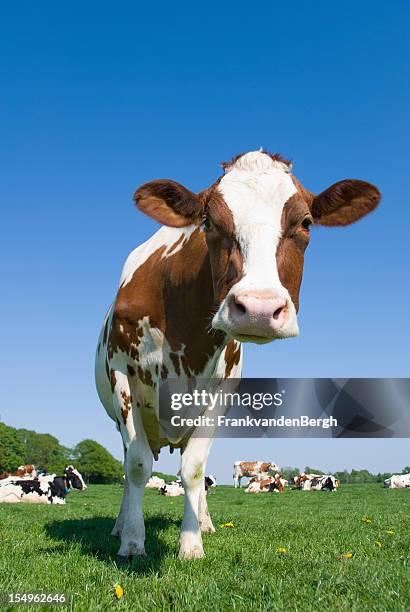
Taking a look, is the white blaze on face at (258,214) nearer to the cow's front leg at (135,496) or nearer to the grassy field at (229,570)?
the grassy field at (229,570)

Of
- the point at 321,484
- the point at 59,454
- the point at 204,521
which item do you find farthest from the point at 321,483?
the point at 59,454

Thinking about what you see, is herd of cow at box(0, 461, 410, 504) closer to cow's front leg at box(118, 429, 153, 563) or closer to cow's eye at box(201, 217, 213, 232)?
cow's front leg at box(118, 429, 153, 563)

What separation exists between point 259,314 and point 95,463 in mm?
73811

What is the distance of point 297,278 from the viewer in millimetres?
4547

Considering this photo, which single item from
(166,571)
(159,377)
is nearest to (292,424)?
(159,377)

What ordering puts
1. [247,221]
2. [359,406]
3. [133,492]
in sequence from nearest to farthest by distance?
[247,221], [133,492], [359,406]

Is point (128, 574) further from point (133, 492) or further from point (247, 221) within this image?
point (247, 221)

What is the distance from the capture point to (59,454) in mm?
79062

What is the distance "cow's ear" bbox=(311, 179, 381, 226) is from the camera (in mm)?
5348

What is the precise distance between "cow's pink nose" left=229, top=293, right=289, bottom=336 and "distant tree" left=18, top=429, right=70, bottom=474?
242ft

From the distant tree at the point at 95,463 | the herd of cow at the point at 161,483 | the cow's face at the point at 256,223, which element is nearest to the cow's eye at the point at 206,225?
the cow's face at the point at 256,223

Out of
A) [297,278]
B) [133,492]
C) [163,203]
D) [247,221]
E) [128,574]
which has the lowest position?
[128,574]

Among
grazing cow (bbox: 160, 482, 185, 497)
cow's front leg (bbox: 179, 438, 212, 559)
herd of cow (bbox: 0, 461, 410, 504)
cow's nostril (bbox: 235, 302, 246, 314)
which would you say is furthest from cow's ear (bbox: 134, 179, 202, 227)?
grazing cow (bbox: 160, 482, 185, 497)

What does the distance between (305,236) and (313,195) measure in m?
0.84
